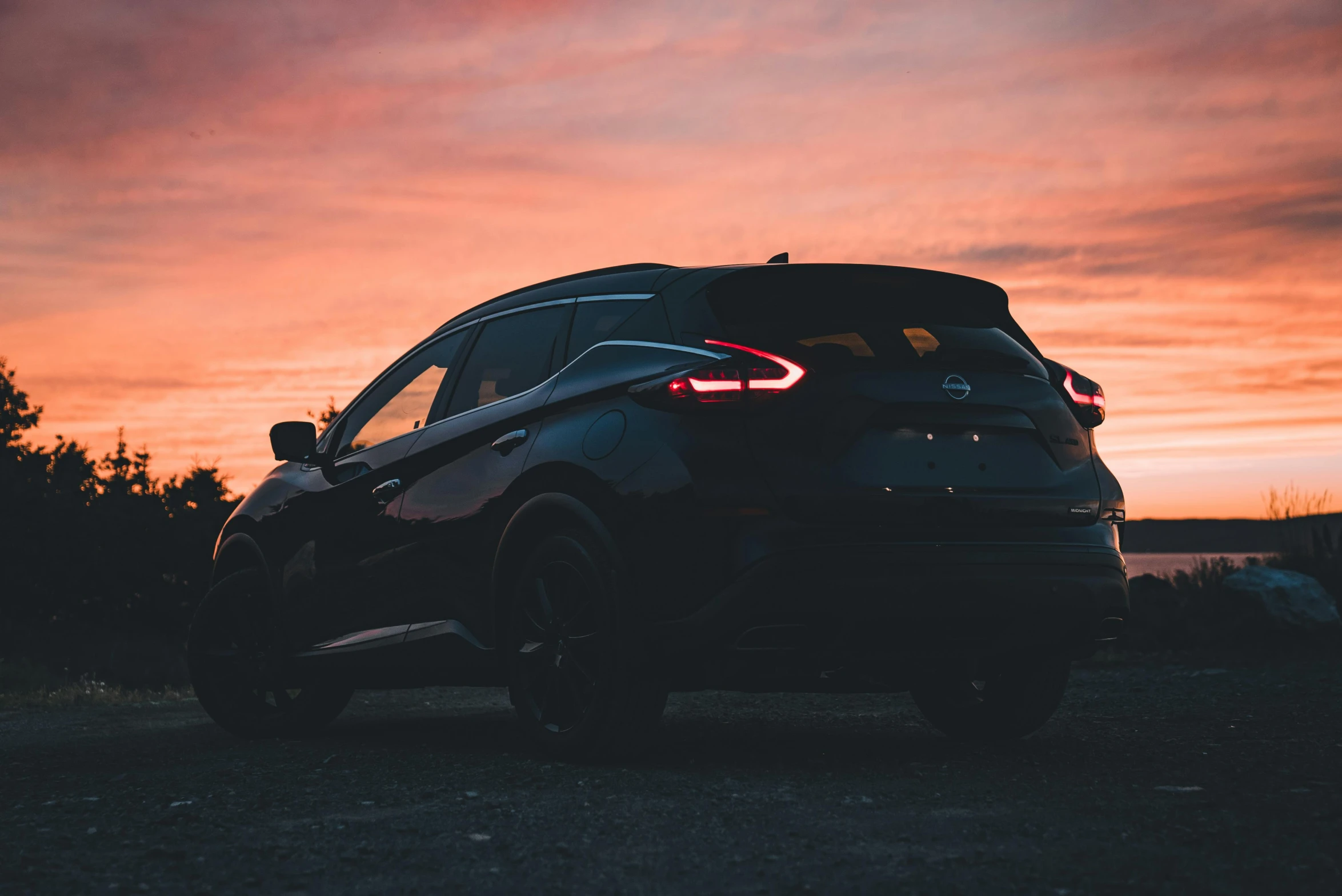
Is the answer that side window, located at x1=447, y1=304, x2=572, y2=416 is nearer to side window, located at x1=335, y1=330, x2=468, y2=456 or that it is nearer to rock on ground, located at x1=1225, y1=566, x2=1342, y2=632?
side window, located at x1=335, y1=330, x2=468, y2=456

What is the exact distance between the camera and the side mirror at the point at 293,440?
22.2 feet

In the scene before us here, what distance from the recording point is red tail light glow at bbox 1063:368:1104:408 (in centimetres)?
526

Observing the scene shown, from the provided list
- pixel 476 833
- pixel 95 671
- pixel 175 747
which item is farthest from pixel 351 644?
pixel 95 671

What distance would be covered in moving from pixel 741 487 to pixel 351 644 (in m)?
2.53

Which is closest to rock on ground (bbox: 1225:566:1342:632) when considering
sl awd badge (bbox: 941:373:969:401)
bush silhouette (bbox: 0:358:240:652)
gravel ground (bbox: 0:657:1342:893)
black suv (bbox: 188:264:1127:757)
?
gravel ground (bbox: 0:657:1342:893)

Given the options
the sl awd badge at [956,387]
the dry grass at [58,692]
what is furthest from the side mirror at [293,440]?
the dry grass at [58,692]

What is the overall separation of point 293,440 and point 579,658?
2.50 meters

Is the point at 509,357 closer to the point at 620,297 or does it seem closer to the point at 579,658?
the point at 620,297

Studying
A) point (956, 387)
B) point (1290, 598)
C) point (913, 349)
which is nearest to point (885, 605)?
point (956, 387)

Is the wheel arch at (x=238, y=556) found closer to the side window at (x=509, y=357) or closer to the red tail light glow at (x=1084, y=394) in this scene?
the side window at (x=509, y=357)

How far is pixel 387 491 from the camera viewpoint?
20.3 feet

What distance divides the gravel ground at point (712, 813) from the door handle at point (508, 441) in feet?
4.06

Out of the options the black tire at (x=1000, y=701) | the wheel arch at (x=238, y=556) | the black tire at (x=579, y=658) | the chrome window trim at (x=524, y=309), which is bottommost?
the black tire at (x=1000, y=701)

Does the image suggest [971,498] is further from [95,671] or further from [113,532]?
[113,532]
